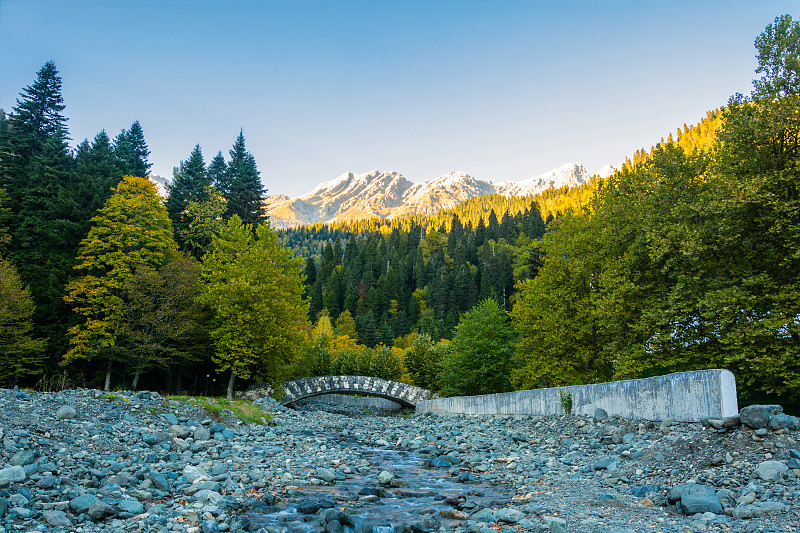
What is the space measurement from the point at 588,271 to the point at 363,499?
67.1ft

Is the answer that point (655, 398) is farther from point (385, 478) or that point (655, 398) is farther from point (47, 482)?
point (47, 482)

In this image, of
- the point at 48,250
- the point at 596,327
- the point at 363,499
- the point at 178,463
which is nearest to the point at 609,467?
the point at 363,499

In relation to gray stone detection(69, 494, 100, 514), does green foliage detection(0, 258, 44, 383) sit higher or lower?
higher

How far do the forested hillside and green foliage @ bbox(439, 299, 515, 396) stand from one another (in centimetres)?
12

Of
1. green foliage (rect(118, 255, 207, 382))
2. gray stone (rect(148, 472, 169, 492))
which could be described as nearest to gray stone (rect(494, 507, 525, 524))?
gray stone (rect(148, 472, 169, 492))

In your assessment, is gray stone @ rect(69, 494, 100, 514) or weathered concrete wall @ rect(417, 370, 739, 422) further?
weathered concrete wall @ rect(417, 370, 739, 422)

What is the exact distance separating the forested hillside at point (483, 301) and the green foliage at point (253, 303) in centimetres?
15

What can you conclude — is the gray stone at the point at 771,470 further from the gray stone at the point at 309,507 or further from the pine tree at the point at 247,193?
the pine tree at the point at 247,193

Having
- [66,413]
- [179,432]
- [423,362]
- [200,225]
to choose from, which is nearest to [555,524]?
[179,432]

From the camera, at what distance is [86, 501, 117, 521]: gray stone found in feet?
25.9

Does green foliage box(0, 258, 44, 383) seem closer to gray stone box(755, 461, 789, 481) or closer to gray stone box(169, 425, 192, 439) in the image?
gray stone box(169, 425, 192, 439)

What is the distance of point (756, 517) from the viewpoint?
22.7ft

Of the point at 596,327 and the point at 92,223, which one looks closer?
the point at 596,327

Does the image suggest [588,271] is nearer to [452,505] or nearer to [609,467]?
[609,467]
